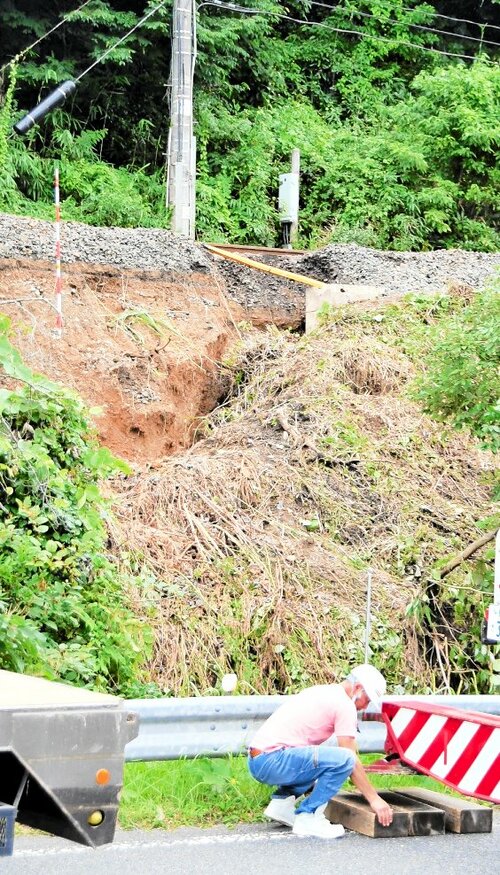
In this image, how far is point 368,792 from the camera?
5926mm

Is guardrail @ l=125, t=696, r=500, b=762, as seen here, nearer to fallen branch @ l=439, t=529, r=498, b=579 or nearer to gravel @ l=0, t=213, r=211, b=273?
fallen branch @ l=439, t=529, r=498, b=579

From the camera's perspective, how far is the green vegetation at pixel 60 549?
7.77m

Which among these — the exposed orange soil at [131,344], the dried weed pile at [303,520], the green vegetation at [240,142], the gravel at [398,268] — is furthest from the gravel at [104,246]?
the green vegetation at [240,142]

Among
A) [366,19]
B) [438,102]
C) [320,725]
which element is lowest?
[320,725]

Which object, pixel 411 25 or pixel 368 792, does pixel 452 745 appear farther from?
pixel 411 25

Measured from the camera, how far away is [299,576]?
32.6 ft

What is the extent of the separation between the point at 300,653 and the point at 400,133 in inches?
694

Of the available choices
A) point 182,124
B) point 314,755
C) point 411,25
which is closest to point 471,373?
point 314,755

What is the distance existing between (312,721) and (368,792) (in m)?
0.48

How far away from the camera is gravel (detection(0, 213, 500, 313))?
1525 centimetres

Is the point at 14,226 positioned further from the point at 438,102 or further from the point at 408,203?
the point at 438,102

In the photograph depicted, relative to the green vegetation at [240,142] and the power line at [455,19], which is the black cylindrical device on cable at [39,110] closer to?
the green vegetation at [240,142]

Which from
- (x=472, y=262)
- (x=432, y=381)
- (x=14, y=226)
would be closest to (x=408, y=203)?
(x=472, y=262)

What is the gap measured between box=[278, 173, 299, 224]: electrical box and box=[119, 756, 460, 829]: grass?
16882 mm
